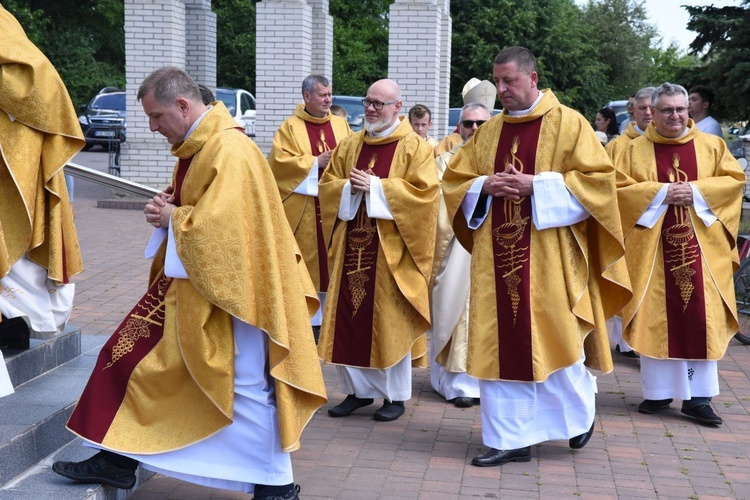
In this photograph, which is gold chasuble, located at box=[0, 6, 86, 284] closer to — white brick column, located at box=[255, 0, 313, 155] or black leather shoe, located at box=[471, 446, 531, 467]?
black leather shoe, located at box=[471, 446, 531, 467]

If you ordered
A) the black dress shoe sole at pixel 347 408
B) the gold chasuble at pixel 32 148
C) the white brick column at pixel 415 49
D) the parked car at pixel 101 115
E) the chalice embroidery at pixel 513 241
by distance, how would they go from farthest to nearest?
the parked car at pixel 101 115
the white brick column at pixel 415 49
the black dress shoe sole at pixel 347 408
the chalice embroidery at pixel 513 241
the gold chasuble at pixel 32 148

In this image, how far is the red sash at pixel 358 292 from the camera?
6.20m

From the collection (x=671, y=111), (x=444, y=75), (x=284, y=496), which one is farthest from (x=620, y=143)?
(x=444, y=75)

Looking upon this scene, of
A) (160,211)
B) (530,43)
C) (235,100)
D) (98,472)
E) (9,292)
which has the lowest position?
(98,472)

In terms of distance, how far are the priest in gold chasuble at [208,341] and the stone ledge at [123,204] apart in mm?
12026

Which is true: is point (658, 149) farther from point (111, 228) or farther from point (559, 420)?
point (111, 228)

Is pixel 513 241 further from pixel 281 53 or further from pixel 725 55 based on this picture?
pixel 281 53

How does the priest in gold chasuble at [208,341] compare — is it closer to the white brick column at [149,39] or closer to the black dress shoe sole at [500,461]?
the black dress shoe sole at [500,461]

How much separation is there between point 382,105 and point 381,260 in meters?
0.92

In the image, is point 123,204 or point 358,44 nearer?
point 123,204

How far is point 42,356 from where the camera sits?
5652 millimetres

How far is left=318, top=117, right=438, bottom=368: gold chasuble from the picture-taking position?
6.16m

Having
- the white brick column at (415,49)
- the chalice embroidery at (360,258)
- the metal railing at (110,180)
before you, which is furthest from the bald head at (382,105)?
the white brick column at (415,49)

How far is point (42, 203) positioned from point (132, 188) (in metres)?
0.59
